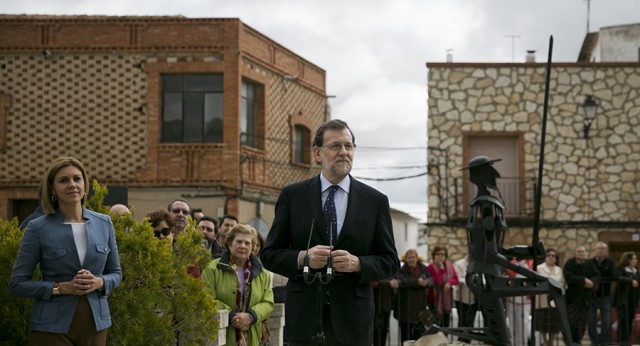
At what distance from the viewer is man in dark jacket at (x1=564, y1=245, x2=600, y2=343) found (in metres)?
15.4

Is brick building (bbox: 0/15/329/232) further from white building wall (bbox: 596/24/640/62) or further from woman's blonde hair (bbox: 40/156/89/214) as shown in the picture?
woman's blonde hair (bbox: 40/156/89/214)

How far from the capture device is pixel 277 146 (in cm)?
2952

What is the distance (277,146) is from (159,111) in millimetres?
4097

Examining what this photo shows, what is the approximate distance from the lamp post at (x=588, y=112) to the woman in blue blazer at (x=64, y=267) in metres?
21.4

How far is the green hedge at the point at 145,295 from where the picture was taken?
676cm

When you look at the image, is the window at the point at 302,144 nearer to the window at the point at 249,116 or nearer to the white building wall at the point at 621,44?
→ the window at the point at 249,116

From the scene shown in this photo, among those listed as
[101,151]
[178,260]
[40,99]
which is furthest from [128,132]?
[178,260]

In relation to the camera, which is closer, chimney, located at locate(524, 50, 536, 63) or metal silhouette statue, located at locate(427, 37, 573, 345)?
metal silhouette statue, located at locate(427, 37, 573, 345)

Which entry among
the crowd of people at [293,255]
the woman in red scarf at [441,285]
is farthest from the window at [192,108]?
the crowd of people at [293,255]

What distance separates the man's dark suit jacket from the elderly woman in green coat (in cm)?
307

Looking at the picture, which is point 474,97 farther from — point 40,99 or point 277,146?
point 40,99

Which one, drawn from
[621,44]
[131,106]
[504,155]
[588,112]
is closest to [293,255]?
[504,155]

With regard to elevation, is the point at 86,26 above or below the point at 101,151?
above

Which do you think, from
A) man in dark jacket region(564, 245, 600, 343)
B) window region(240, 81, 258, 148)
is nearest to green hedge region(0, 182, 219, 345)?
man in dark jacket region(564, 245, 600, 343)
